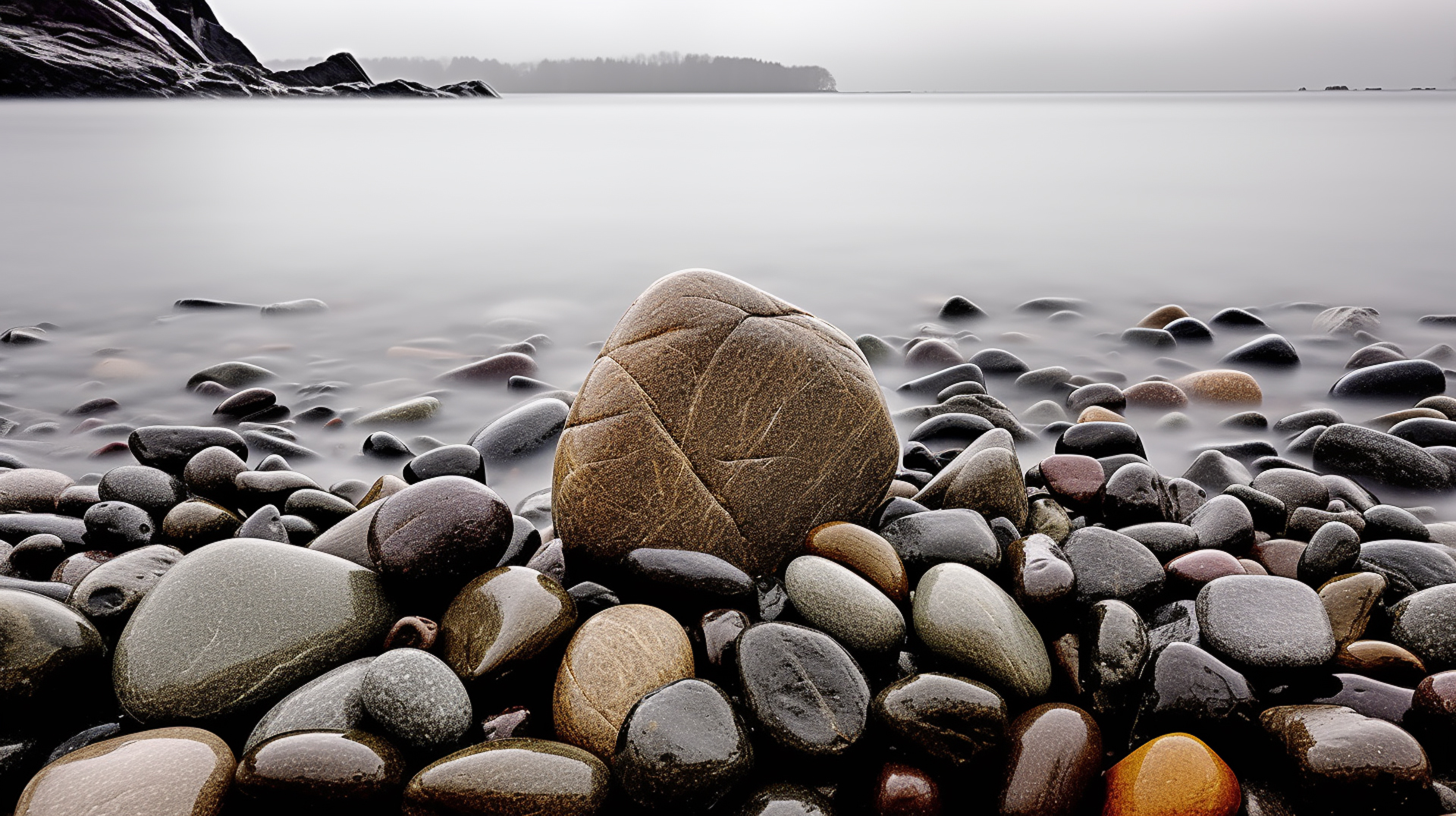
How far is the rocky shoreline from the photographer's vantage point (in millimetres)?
1445

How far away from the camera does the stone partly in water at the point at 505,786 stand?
4.52 ft

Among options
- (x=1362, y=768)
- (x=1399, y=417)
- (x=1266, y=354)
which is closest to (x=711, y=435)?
(x=1362, y=768)

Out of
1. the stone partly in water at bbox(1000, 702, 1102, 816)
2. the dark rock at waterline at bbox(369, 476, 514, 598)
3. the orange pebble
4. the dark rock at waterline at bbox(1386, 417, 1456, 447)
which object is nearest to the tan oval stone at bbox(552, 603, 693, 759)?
the dark rock at waterline at bbox(369, 476, 514, 598)

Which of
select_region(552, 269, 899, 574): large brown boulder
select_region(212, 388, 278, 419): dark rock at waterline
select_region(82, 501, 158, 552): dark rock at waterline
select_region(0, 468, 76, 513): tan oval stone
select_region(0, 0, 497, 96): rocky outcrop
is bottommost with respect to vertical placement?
select_region(212, 388, 278, 419): dark rock at waterline

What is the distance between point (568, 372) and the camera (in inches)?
189

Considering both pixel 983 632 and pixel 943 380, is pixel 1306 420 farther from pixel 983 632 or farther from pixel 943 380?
pixel 983 632

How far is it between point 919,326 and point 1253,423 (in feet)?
8.04

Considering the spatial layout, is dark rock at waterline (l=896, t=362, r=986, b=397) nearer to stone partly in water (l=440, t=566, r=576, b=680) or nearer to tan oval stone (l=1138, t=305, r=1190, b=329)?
tan oval stone (l=1138, t=305, r=1190, b=329)

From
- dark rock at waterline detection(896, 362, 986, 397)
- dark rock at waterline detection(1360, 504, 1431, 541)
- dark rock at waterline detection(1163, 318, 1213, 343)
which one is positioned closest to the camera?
dark rock at waterline detection(1360, 504, 1431, 541)

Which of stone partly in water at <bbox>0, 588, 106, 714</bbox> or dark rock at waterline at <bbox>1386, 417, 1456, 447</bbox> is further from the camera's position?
dark rock at waterline at <bbox>1386, 417, 1456, 447</bbox>

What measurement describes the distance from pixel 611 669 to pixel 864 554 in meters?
0.72

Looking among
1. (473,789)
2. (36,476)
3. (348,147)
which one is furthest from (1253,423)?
(348,147)

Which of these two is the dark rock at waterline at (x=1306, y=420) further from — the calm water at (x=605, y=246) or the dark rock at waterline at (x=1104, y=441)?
the dark rock at waterline at (x=1104, y=441)

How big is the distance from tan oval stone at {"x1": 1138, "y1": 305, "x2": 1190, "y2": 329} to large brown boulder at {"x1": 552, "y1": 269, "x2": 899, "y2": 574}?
414 cm
